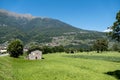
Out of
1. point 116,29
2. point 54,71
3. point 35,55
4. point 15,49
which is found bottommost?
point 54,71

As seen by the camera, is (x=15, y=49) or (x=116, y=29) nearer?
(x=116, y=29)

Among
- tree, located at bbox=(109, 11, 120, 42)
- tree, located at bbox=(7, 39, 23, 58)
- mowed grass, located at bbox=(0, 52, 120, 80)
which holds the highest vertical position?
tree, located at bbox=(109, 11, 120, 42)

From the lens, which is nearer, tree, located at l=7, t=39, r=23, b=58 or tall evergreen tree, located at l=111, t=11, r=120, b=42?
tall evergreen tree, located at l=111, t=11, r=120, b=42

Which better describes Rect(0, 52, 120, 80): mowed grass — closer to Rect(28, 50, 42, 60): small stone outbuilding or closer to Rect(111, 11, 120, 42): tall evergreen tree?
Rect(111, 11, 120, 42): tall evergreen tree

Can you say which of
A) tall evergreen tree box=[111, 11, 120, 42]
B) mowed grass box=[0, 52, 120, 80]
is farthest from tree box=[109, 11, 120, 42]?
mowed grass box=[0, 52, 120, 80]

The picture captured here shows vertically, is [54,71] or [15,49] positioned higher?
[15,49]

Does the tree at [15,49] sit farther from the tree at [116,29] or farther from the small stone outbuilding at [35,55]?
the tree at [116,29]

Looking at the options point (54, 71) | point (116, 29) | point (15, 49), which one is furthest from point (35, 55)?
point (54, 71)

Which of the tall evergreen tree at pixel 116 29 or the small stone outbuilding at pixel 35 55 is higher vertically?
the tall evergreen tree at pixel 116 29

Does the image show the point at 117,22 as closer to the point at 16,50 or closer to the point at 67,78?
the point at 67,78

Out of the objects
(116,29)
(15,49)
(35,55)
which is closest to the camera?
(116,29)

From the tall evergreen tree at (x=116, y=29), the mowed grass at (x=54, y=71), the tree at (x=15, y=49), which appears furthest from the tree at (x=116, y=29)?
the tree at (x=15, y=49)

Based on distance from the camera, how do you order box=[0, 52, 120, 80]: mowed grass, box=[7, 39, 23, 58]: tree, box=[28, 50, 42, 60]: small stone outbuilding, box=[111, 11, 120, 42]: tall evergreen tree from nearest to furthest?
box=[0, 52, 120, 80]: mowed grass
box=[111, 11, 120, 42]: tall evergreen tree
box=[28, 50, 42, 60]: small stone outbuilding
box=[7, 39, 23, 58]: tree

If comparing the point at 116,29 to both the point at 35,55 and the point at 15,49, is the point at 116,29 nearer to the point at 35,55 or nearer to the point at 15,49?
the point at 35,55
